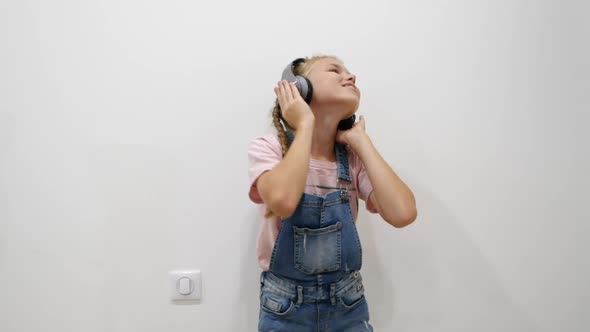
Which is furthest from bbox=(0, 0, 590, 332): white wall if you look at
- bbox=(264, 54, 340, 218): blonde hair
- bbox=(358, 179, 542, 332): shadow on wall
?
bbox=(264, 54, 340, 218): blonde hair

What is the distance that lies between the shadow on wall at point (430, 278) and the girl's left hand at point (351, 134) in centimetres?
32

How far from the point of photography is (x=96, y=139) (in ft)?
3.47

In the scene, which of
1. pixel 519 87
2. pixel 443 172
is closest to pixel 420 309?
pixel 443 172

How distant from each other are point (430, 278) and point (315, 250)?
1.74ft

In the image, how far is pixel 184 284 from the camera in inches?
41.6

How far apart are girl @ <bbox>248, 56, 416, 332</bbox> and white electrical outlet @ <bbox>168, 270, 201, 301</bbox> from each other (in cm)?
28

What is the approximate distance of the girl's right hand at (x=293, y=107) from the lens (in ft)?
2.62

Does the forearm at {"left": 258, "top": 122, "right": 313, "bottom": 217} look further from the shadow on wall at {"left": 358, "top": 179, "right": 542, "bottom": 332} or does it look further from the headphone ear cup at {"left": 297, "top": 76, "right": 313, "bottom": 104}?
the shadow on wall at {"left": 358, "top": 179, "right": 542, "bottom": 332}

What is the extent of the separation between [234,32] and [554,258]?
4.07 feet

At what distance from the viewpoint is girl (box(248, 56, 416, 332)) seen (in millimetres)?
807

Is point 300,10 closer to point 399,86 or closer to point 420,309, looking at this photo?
point 399,86

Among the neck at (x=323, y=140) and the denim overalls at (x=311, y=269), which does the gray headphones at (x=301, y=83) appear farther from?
the denim overalls at (x=311, y=269)

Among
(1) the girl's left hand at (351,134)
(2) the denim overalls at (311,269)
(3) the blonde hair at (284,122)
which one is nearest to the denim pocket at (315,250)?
(2) the denim overalls at (311,269)

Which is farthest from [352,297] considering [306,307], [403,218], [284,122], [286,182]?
[284,122]
